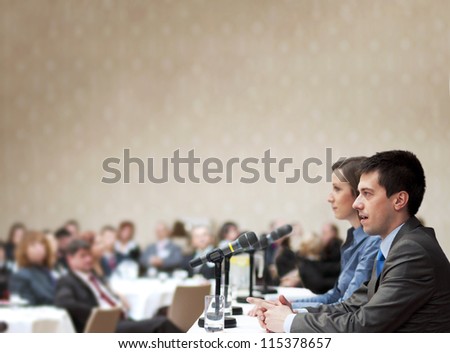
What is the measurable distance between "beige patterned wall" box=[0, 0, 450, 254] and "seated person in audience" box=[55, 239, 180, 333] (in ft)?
1.73

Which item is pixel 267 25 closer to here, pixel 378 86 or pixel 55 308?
pixel 378 86

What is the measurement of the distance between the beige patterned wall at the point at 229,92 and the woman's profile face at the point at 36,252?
0.69m

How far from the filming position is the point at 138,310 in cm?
561

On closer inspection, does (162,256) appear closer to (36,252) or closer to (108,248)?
(108,248)

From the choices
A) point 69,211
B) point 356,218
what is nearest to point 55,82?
point 69,211

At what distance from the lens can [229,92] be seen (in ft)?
14.7

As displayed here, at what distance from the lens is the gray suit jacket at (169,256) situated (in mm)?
6191

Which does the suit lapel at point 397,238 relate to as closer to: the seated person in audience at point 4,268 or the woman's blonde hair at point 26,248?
the woman's blonde hair at point 26,248

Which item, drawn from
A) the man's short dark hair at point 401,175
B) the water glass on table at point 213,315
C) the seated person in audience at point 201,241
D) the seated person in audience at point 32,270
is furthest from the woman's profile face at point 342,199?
the seated person in audience at point 32,270

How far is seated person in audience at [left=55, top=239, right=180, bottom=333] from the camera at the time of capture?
14.0 ft

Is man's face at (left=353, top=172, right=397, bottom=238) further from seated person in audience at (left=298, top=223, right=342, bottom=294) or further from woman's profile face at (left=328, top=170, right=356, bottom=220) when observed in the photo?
seated person in audience at (left=298, top=223, right=342, bottom=294)

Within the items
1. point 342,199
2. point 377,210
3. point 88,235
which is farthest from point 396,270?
point 88,235

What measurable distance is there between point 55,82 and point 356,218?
4.42 m
